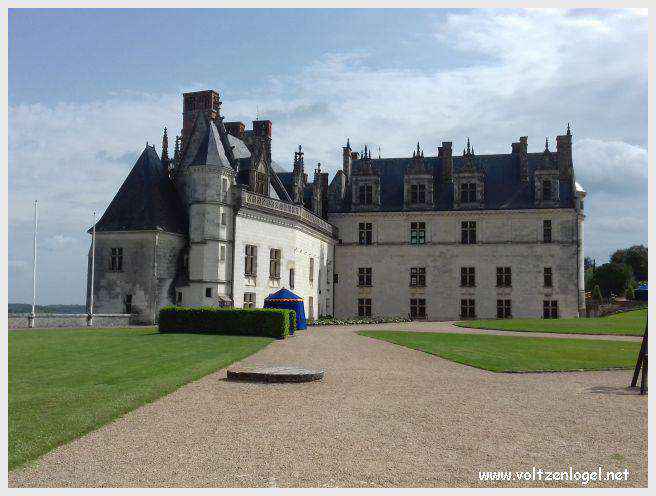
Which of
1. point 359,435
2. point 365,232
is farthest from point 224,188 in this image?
Result: point 359,435

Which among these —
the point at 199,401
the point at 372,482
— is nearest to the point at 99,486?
the point at 372,482

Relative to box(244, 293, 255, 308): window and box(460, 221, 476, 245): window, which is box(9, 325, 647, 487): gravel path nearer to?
box(244, 293, 255, 308): window

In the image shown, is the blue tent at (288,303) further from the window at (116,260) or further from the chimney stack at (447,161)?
the chimney stack at (447,161)

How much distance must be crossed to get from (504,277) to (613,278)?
40931mm

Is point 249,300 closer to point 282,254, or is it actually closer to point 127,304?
point 282,254

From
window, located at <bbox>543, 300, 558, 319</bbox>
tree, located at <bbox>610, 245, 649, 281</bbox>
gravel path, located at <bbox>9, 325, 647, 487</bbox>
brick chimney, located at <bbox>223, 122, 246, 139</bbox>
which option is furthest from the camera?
tree, located at <bbox>610, 245, 649, 281</bbox>

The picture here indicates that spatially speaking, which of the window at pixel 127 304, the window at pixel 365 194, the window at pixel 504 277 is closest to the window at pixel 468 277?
the window at pixel 504 277

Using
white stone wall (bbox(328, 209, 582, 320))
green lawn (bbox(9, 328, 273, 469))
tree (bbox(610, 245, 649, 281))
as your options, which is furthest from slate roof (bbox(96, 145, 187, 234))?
tree (bbox(610, 245, 649, 281))

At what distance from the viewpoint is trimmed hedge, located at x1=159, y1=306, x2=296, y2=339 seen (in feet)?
92.2

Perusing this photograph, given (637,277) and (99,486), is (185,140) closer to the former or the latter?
(99,486)

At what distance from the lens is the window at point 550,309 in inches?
2019

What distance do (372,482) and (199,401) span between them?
18.5 ft

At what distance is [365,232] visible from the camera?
54469 millimetres

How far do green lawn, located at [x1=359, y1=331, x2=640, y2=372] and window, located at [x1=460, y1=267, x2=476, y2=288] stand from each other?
23462 millimetres
